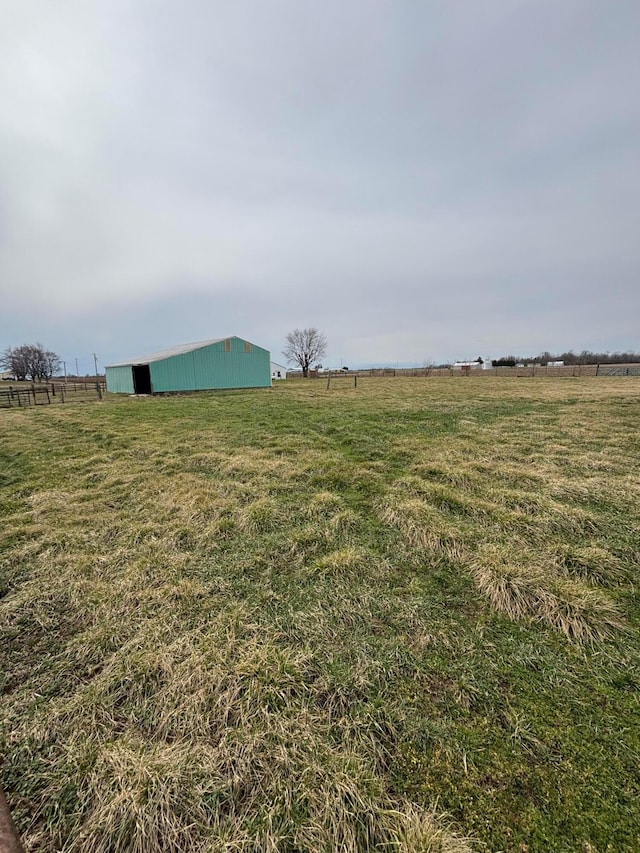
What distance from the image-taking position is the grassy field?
133 centimetres

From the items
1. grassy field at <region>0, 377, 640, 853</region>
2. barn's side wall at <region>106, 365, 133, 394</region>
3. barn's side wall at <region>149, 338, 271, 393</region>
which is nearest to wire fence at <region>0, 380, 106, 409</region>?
barn's side wall at <region>106, 365, 133, 394</region>

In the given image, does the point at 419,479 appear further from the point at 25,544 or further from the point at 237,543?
the point at 25,544

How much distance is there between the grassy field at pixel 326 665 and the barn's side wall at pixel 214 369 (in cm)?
1866

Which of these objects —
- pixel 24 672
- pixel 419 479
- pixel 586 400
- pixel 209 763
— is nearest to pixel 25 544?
pixel 24 672

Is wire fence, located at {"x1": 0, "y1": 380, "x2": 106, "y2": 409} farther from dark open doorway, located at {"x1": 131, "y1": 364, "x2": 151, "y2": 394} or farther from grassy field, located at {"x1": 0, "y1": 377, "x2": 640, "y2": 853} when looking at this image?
grassy field, located at {"x1": 0, "y1": 377, "x2": 640, "y2": 853}

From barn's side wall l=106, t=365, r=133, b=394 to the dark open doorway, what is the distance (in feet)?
1.26

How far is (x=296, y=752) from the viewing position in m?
1.53

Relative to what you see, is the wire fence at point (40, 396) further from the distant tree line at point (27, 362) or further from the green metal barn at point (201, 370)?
the distant tree line at point (27, 362)

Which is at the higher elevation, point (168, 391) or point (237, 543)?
point (168, 391)

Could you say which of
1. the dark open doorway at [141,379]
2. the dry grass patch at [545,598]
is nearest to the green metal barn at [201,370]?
the dark open doorway at [141,379]

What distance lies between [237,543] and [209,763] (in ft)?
6.48

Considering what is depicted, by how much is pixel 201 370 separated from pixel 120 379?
23.7 ft

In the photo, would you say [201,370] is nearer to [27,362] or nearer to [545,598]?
[545,598]

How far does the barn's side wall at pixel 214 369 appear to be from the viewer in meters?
21.9
